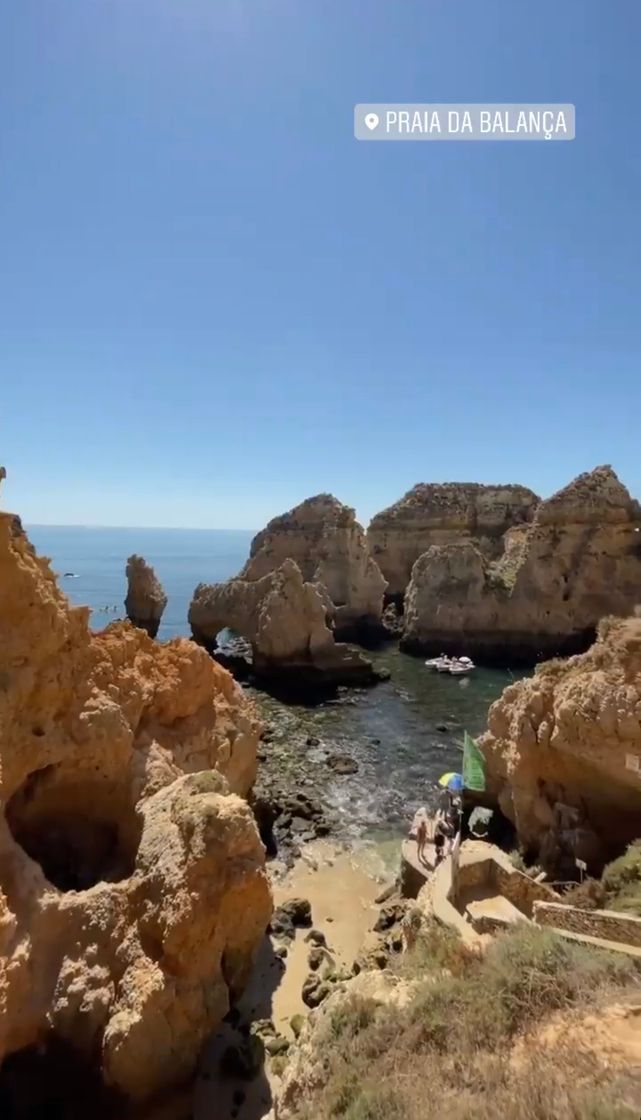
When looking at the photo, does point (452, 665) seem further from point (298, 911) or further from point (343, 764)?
point (298, 911)

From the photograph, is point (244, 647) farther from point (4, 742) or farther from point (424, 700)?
point (4, 742)

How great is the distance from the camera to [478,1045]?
5.56 metres

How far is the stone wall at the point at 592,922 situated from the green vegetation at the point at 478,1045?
168 centimetres

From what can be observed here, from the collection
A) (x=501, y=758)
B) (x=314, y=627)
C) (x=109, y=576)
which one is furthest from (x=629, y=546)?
(x=109, y=576)

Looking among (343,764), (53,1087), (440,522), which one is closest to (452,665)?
(343,764)

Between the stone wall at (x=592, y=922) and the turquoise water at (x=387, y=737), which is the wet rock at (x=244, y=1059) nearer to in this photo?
the stone wall at (x=592, y=922)

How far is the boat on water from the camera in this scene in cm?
3847

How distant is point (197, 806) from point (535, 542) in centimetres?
3922

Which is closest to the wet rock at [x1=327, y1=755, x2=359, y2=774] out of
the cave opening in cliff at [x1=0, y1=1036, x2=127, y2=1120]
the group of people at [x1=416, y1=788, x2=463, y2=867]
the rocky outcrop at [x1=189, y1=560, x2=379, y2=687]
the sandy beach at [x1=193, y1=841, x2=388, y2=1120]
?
the sandy beach at [x1=193, y1=841, x2=388, y2=1120]

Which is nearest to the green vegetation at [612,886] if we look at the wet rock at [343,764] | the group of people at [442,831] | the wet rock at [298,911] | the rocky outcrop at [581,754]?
the rocky outcrop at [581,754]

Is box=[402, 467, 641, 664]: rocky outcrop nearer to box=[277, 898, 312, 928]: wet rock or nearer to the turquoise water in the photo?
the turquoise water

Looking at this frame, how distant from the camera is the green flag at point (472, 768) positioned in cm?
1461

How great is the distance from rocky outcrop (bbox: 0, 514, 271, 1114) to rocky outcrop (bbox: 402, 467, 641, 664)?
34.9 metres

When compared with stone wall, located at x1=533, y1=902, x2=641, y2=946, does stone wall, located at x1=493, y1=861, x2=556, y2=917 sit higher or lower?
lower
